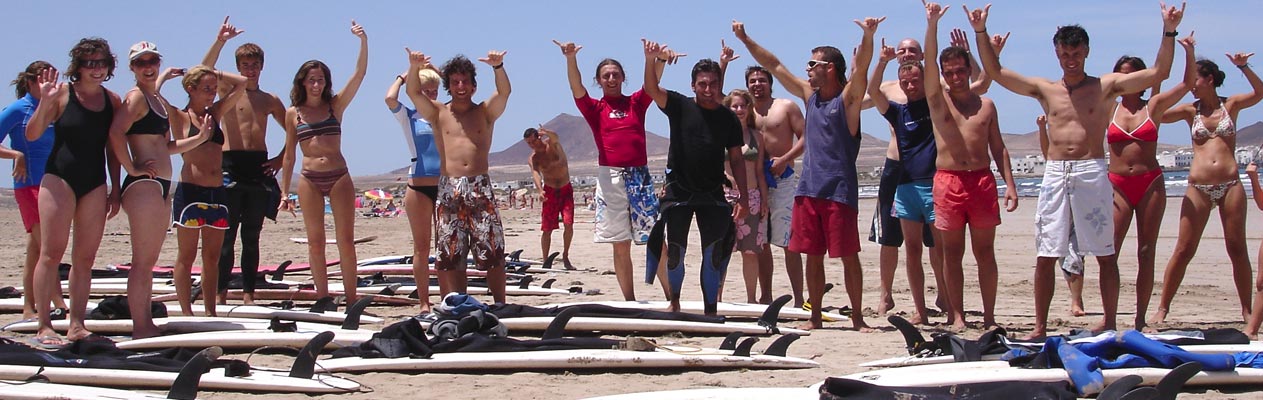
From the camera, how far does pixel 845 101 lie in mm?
7461

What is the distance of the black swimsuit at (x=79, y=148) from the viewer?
6469 mm

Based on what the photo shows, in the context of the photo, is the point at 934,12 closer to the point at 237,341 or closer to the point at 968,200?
the point at 968,200

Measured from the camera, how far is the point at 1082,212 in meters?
6.87

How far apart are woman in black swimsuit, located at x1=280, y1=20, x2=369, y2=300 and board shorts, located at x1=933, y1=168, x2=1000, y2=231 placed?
3.99 meters

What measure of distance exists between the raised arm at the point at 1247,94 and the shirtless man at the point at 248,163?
6572 mm

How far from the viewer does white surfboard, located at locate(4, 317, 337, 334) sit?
7.21 meters

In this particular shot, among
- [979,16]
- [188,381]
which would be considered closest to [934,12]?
[979,16]

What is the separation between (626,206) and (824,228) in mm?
1593

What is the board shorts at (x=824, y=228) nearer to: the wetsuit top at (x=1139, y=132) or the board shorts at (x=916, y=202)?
the board shorts at (x=916, y=202)

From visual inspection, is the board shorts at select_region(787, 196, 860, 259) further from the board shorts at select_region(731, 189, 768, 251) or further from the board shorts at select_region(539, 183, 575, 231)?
the board shorts at select_region(539, 183, 575, 231)

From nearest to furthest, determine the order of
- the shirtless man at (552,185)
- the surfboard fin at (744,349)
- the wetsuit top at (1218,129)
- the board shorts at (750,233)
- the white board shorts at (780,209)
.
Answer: the surfboard fin at (744,349) < the wetsuit top at (1218,129) < the board shorts at (750,233) < the white board shorts at (780,209) < the shirtless man at (552,185)

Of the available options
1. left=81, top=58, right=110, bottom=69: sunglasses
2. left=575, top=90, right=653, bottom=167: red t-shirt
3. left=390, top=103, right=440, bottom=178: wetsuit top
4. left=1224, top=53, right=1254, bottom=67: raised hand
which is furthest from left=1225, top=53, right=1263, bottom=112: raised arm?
left=81, top=58, right=110, bottom=69: sunglasses

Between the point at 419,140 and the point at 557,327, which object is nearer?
the point at 557,327

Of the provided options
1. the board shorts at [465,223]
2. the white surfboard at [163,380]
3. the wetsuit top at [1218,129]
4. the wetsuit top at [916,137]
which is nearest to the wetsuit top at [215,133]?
the board shorts at [465,223]
